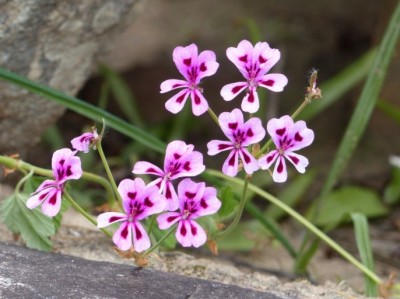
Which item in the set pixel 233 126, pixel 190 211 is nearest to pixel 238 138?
pixel 233 126

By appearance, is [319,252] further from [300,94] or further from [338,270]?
[300,94]

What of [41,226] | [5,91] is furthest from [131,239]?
[5,91]

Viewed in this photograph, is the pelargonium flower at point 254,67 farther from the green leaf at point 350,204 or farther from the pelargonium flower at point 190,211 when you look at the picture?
the green leaf at point 350,204

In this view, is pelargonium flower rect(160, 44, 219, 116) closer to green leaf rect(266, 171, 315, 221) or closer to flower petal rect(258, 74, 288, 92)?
flower petal rect(258, 74, 288, 92)

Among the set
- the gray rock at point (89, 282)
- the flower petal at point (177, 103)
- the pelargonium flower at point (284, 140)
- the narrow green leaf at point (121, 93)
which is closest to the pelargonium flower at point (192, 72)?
the flower petal at point (177, 103)

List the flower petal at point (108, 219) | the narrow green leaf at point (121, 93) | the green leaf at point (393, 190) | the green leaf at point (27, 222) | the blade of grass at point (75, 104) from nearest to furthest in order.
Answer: the flower petal at point (108, 219)
the green leaf at point (27, 222)
the blade of grass at point (75, 104)
the green leaf at point (393, 190)
the narrow green leaf at point (121, 93)

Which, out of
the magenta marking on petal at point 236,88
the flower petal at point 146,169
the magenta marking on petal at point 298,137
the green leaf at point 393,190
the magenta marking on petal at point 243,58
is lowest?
the flower petal at point 146,169
